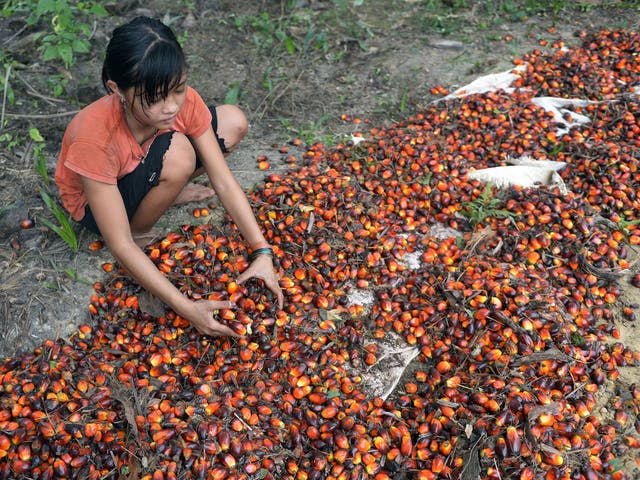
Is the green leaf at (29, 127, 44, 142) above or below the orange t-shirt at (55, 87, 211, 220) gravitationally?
below

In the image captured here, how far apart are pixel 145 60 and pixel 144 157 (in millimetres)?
697

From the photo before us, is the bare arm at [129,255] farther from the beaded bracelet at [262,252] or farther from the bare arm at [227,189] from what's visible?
the bare arm at [227,189]

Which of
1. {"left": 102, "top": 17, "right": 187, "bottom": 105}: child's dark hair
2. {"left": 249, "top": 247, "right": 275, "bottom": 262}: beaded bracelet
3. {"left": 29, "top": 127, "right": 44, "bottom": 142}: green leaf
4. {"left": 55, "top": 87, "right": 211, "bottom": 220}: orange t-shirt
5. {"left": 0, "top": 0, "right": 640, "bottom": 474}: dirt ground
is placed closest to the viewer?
{"left": 102, "top": 17, "right": 187, "bottom": 105}: child's dark hair

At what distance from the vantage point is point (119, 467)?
7.07ft

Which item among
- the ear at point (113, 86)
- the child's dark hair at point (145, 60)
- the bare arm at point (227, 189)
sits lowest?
the bare arm at point (227, 189)

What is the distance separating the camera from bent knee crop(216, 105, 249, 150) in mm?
3254

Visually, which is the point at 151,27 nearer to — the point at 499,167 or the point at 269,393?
the point at 269,393

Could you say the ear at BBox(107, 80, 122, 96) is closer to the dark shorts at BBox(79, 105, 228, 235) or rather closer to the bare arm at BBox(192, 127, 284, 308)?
the dark shorts at BBox(79, 105, 228, 235)

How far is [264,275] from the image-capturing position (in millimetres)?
2727

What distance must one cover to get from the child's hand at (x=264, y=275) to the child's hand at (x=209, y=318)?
247 millimetres

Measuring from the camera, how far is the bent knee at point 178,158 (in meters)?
2.68

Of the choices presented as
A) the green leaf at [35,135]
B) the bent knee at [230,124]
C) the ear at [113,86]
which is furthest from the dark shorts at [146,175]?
the green leaf at [35,135]

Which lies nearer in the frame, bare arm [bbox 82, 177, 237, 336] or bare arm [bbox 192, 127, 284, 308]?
bare arm [bbox 82, 177, 237, 336]

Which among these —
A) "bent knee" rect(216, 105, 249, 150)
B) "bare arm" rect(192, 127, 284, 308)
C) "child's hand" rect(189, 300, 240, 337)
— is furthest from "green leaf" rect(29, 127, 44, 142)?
"child's hand" rect(189, 300, 240, 337)
